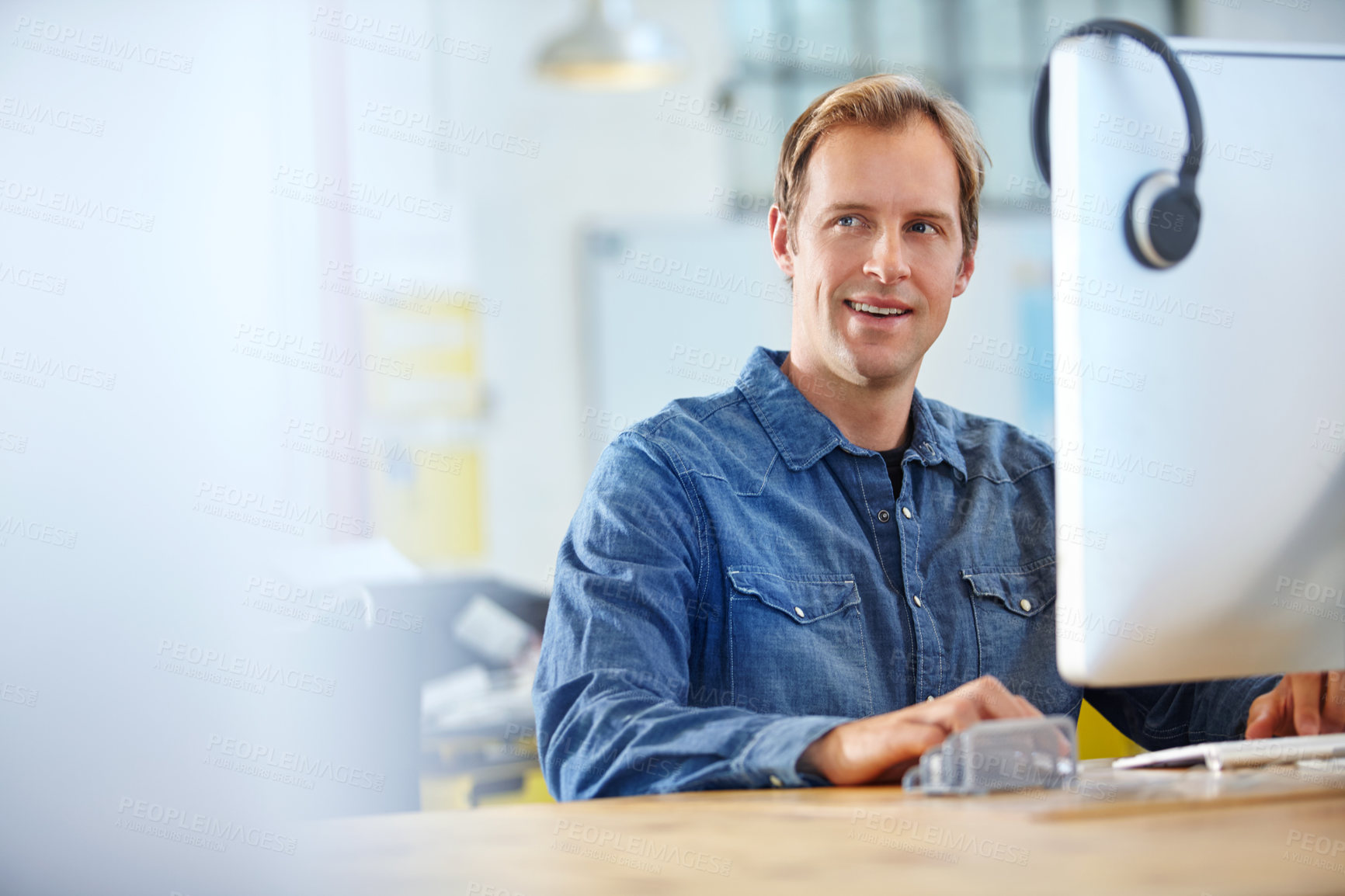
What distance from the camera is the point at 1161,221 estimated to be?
2.51ft

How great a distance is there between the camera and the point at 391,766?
5.80ft

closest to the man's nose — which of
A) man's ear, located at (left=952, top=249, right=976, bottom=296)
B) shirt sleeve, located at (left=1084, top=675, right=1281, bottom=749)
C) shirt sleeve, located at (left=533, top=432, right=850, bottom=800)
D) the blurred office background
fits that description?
man's ear, located at (left=952, top=249, right=976, bottom=296)

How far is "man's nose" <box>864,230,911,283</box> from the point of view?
55.9 inches

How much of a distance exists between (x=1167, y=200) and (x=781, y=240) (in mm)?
893

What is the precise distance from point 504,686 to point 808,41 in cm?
389

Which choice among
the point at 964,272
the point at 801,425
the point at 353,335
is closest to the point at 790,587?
the point at 801,425

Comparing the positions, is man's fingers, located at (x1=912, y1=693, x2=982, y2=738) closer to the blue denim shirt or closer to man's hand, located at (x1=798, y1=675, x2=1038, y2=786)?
man's hand, located at (x1=798, y1=675, x2=1038, y2=786)

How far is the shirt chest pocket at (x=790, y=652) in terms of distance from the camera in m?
1.25

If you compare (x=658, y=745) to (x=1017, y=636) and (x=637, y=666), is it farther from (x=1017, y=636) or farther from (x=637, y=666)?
(x=1017, y=636)

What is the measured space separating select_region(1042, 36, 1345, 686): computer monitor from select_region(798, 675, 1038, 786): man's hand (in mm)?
91

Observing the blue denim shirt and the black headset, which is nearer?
the black headset

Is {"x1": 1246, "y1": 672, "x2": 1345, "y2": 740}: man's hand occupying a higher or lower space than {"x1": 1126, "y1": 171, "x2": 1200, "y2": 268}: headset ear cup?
lower

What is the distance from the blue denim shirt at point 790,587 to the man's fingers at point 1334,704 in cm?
13

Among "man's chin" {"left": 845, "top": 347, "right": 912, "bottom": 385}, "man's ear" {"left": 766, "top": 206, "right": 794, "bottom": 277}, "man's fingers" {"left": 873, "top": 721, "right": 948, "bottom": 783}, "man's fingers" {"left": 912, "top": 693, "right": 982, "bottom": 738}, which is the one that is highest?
"man's ear" {"left": 766, "top": 206, "right": 794, "bottom": 277}
